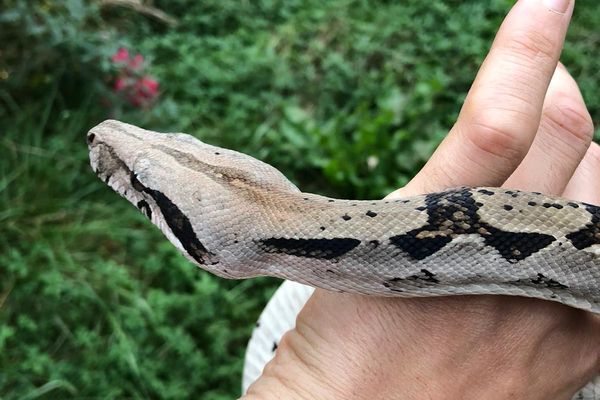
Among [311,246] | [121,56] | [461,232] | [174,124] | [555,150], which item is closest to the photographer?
[461,232]

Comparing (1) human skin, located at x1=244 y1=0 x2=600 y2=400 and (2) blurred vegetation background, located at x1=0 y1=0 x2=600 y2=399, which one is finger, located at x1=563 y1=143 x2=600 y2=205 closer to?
(1) human skin, located at x1=244 y1=0 x2=600 y2=400

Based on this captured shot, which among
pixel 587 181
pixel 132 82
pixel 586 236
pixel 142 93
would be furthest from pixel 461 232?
pixel 132 82

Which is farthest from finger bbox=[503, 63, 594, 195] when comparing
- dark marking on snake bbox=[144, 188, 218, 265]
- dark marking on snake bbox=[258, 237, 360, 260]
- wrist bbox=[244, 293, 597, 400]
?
dark marking on snake bbox=[144, 188, 218, 265]

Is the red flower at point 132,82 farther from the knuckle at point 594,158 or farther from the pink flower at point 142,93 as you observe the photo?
the knuckle at point 594,158

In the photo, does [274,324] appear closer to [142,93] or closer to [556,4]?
[556,4]

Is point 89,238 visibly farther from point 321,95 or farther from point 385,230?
point 385,230

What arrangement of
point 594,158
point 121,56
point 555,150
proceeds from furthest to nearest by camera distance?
point 121,56
point 594,158
point 555,150
